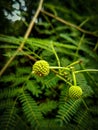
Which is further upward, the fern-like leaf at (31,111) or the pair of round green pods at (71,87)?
the pair of round green pods at (71,87)

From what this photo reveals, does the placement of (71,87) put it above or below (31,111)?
above

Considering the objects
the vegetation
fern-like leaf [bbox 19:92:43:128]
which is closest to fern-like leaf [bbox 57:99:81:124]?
the vegetation

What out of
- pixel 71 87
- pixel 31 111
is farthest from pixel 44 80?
pixel 71 87

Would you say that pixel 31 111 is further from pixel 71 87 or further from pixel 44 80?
pixel 71 87

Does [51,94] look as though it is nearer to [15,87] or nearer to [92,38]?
[15,87]

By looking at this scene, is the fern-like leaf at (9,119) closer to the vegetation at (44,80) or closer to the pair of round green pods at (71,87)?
the vegetation at (44,80)

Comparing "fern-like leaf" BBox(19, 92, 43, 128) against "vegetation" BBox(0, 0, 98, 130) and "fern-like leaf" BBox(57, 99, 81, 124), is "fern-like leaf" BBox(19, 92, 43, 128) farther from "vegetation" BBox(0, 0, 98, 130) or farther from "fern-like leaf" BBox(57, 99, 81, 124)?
"fern-like leaf" BBox(57, 99, 81, 124)

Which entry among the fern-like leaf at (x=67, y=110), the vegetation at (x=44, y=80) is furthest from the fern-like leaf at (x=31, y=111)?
the fern-like leaf at (x=67, y=110)

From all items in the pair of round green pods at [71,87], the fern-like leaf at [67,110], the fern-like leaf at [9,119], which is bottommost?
the fern-like leaf at [9,119]
